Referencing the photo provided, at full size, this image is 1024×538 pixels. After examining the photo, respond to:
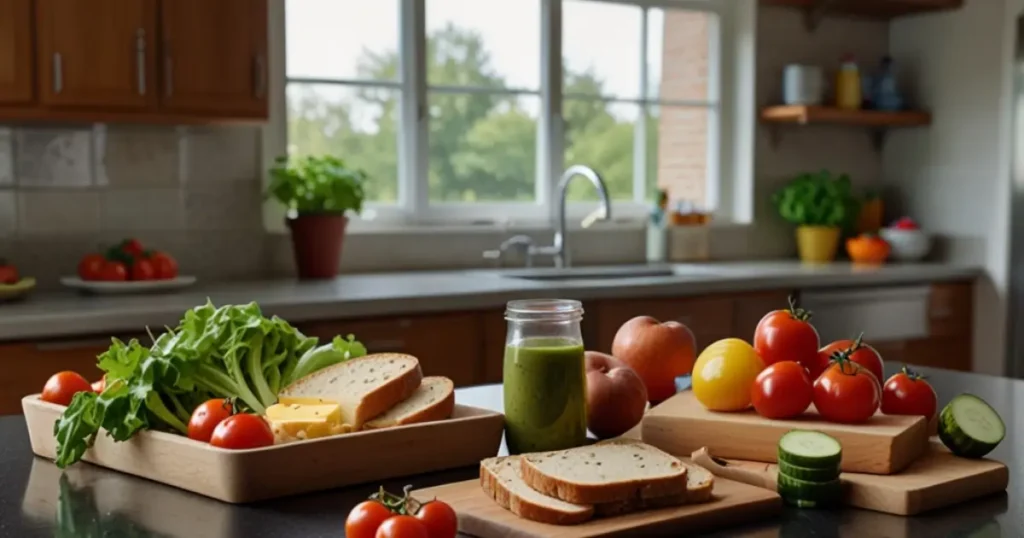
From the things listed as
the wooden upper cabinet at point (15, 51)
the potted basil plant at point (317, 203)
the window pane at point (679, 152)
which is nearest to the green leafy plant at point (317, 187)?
the potted basil plant at point (317, 203)

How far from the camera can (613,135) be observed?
4398 millimetres

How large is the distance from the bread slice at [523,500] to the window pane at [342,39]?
9.04ft

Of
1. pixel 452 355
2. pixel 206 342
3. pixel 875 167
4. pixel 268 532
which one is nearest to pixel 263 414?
pixel 206 342

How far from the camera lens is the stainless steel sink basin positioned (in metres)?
3.82

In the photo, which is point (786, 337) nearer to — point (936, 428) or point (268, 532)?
point (936, 428)

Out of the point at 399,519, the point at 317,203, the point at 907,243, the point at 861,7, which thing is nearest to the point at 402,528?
the point at 399,519

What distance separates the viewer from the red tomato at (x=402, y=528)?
0.97 m

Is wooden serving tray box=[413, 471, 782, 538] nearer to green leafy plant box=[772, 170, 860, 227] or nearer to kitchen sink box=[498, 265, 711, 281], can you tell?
kitchen sink box=[498, 265, 711, 281]

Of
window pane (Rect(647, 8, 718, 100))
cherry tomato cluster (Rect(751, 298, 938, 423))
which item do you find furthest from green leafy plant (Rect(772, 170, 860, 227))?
cherry tomato cluster (Rect(751, 298, 938, 423))

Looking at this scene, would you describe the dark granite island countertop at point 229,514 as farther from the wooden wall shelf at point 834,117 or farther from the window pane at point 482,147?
the wooden wall shelf at point 834,117

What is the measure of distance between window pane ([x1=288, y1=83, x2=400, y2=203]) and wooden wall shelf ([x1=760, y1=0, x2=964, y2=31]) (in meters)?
1.68

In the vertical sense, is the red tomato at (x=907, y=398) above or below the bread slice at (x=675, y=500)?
above

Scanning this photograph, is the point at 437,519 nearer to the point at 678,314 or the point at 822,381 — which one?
the point at 822,381

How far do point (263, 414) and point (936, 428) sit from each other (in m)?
0.89
